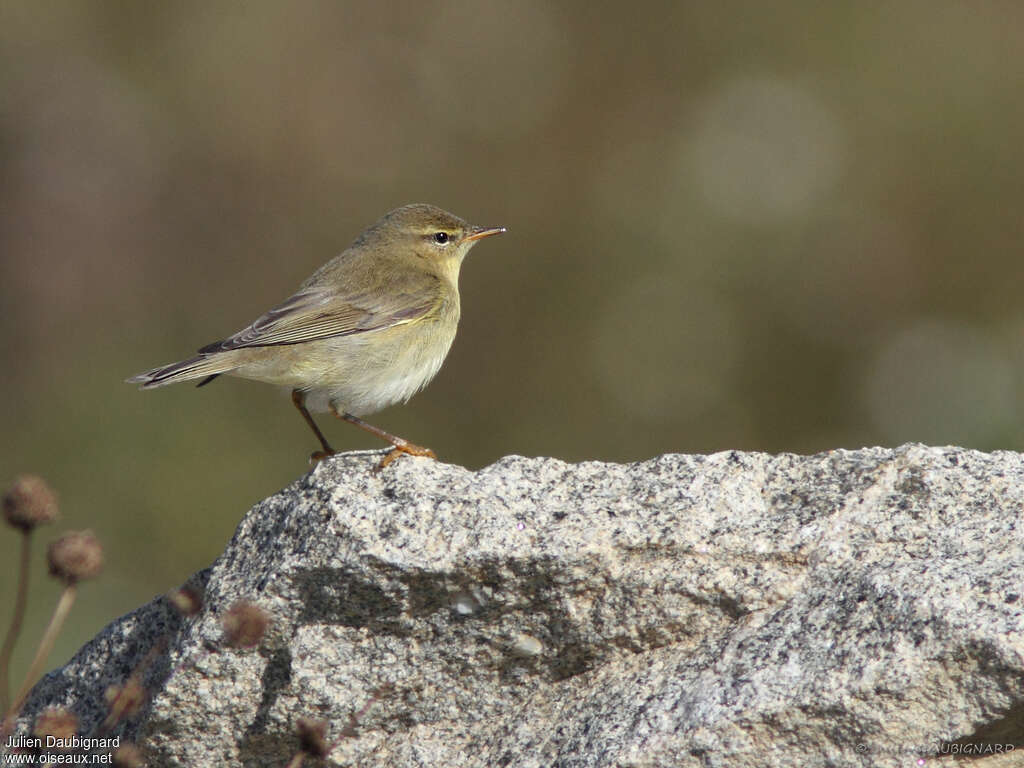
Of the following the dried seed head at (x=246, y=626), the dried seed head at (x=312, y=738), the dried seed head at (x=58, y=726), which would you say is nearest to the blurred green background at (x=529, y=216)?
the dried seed head at (x=58, y=726)

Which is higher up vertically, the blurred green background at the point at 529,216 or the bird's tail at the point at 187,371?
the blurred green background at the point at 529,216

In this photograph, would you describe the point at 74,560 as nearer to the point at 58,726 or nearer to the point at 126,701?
the point at 58,726

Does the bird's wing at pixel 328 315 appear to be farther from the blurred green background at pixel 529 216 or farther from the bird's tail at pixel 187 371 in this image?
the blurred green background at pixel 529 216

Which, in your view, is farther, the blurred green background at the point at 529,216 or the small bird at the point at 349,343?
the blurred green background at the point at 529,216

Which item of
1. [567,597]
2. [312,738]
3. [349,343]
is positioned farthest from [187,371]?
[312,738]

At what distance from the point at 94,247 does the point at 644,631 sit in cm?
955

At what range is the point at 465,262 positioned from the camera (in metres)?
12.0

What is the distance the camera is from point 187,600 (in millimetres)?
4184

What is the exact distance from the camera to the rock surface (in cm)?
379

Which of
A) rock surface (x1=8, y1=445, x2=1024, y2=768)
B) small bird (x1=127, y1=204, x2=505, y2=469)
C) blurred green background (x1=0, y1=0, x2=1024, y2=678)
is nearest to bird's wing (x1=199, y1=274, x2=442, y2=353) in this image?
small bird (x1=127, y1=204, x2=505, y2=469)

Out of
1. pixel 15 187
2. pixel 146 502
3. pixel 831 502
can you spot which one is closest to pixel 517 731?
pixel 831 502

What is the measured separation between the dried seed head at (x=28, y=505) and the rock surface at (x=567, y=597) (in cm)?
80

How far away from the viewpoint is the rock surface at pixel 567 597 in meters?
3.79

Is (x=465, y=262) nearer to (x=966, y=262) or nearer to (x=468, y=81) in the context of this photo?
(x=468, y=81)
